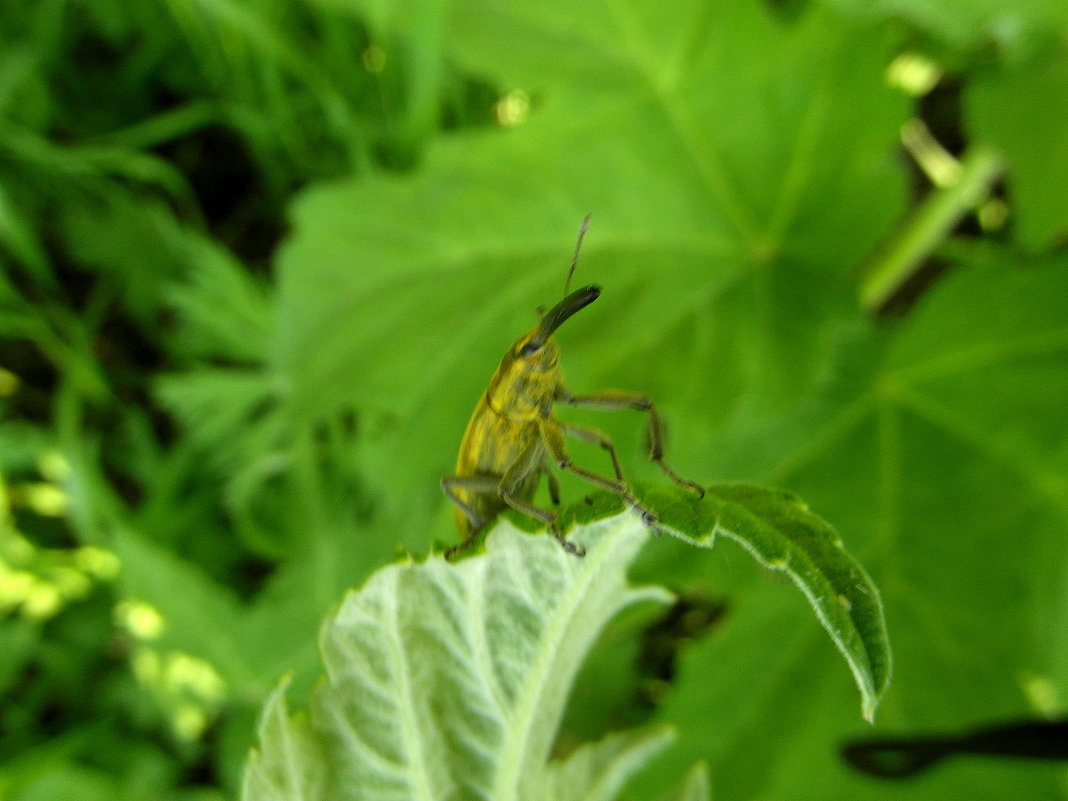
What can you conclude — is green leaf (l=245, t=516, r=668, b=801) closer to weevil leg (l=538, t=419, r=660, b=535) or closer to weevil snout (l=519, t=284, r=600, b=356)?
weevil leg (l=538, t=419, r=660, b=535)

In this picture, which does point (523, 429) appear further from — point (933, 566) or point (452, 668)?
point (933, 566)

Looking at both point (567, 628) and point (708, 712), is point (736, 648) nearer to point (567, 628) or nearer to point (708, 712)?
point (708, 712)

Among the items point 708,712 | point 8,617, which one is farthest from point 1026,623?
A: point 8,617

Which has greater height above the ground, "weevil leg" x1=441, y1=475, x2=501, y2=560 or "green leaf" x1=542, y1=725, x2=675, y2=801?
"weevil leg" x1=441, y1=475, x2=501, y2=560

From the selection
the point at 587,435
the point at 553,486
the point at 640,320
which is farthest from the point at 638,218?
the point at 553,486

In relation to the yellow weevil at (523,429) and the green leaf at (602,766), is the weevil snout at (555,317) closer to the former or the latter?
the yellow weevil at (523,429)

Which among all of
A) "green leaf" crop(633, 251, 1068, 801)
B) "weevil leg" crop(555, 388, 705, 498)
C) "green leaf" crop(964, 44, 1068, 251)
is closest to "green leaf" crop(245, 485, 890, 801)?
"weevil leg" crop(555, 388, 705, 498)
